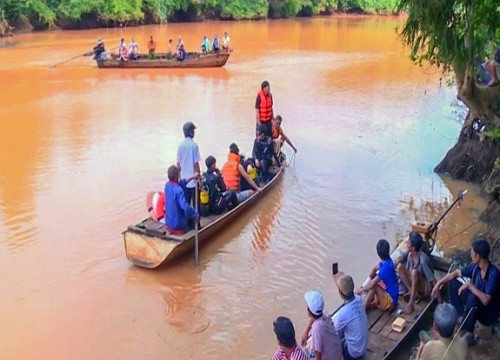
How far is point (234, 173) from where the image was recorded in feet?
29.0

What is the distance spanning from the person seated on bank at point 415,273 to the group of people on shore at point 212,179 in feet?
8.86

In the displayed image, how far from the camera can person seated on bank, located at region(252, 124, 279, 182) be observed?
33.0 feet

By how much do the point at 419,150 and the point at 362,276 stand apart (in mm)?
5888

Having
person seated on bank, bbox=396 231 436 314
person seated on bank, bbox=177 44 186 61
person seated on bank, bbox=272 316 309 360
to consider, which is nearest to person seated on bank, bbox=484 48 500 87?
person seated on bank, bbox=396 231 436 314

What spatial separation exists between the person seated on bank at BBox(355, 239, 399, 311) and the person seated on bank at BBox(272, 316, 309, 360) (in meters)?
1.67

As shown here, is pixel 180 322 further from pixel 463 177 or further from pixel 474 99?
pixel 463 177

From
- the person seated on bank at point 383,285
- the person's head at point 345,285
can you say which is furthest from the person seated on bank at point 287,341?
the person seated on bank at point 383,285

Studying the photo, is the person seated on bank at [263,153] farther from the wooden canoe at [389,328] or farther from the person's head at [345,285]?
the person's head at [345,285]

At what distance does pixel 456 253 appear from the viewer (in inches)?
305

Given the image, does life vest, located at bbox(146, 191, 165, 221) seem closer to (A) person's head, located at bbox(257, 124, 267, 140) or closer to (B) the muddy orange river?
(B) the muddy orange river

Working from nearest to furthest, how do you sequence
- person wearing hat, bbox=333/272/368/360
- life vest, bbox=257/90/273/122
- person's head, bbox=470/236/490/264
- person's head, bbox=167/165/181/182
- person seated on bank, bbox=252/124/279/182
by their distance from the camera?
person wearing hat, bbox=333/272/368/360 → person's head, bbox=470/236/490/264 → person's head, bbox=167/165/181/182 → person seated on bank, bbox=252/124/279/182 → life vest, bbox=257/90/273/122

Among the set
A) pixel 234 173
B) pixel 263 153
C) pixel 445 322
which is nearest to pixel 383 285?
pixel 445 322

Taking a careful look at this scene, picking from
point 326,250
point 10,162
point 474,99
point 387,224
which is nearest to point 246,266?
point 326,250

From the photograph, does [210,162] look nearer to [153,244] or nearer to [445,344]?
[153,244]
